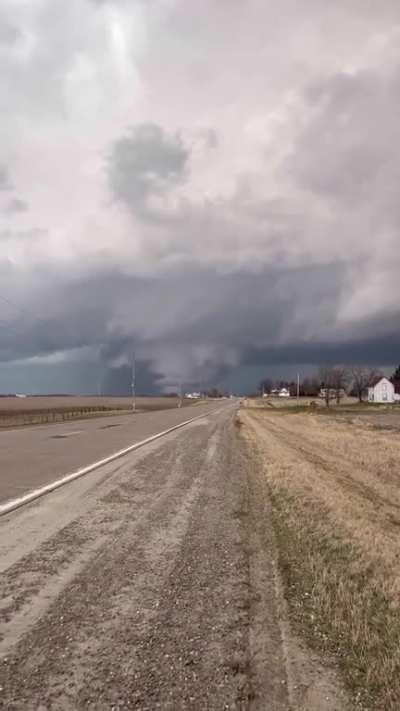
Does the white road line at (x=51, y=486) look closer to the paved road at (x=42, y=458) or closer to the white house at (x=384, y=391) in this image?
the paved road at (x=42, y=458)

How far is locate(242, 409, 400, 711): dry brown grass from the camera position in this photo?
139 inches

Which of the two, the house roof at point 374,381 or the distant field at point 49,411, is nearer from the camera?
the distant field at point 49,411

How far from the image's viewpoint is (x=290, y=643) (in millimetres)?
3801

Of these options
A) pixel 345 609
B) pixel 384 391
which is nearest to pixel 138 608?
pixel 345 609

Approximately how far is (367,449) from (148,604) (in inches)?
755

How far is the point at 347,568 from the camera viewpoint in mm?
5613

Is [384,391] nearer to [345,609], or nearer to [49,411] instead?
[49,411]

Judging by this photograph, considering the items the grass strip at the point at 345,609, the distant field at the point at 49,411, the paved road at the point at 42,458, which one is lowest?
the distant field at the point at 49,411

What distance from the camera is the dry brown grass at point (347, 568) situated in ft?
11.6

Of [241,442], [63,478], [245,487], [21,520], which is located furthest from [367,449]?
[21,520]

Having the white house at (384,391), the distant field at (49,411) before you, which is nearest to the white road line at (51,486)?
the distant field at (49,411)

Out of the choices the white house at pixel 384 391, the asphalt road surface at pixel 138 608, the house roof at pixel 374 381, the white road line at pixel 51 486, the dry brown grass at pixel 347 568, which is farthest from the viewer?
the house roof at pixel 374 381

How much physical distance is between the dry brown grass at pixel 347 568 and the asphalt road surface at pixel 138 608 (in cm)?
37

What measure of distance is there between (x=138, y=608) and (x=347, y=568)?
8.06ft
